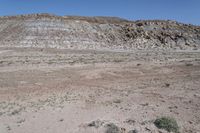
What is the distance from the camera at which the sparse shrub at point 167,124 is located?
1012 cm

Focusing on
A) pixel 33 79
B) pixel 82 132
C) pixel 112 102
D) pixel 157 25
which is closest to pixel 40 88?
pixel 33 79

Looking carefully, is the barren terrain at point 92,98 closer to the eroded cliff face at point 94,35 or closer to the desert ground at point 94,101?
the desert ground at point 94,101

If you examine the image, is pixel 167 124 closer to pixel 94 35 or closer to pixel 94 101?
pixel 94 101

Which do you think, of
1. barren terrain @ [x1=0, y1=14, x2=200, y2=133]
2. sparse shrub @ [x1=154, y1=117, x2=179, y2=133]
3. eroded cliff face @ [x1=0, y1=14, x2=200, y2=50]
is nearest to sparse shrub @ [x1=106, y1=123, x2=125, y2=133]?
barren terrain @ [x1=0, y1=14, x2=200, y2=133]

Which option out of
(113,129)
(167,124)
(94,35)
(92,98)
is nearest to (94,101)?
(92,98)

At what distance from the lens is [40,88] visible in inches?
650

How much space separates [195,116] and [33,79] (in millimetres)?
11195

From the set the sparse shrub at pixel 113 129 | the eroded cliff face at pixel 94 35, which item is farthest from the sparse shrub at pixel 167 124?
the eroded cliff face at pixel 94 35

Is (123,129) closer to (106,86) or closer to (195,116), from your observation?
(195,116)

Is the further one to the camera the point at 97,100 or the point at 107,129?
the point at 97,100

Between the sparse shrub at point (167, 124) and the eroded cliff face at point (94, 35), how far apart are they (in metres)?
41.1

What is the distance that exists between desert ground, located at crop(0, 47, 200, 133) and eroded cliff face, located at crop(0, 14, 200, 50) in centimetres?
3036

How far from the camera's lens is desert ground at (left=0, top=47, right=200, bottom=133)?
10438mm

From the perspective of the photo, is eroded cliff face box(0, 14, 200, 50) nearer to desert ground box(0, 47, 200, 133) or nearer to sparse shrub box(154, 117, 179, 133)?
desert ground box(0, 47, 200, 133)
